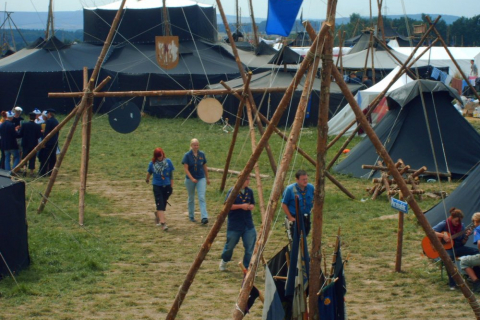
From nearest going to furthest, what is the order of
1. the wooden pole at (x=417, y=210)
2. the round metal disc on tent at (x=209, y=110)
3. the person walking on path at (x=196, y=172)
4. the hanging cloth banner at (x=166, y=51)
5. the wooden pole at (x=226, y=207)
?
the wooden pole at (x=226, y=207) < the wooden pole at (x=417, y=210) < the person walking on path at (x=196, y=172) < the round metal disc on tent at (x=209, y=110) < the hanging cloth banner at (x=166, y=51)

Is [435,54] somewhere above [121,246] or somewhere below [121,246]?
above

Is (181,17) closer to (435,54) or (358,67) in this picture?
(358,67)

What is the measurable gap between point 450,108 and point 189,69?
1354 centimetres

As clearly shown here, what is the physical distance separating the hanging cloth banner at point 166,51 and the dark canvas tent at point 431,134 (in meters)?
4.79

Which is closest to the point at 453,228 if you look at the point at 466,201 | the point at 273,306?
the point at 466,201

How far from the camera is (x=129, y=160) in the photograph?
55.0 ft

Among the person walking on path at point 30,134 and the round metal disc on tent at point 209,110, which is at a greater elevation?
the round metal disc on tent at point 209,110

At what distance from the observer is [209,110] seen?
1130cm

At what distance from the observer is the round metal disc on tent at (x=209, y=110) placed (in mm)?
11242

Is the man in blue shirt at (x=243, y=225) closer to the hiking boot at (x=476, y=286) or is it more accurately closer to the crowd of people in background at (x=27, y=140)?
the hiking boot at (x=476, y=286)

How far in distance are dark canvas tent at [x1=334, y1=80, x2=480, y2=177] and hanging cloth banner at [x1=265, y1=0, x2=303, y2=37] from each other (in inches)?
299

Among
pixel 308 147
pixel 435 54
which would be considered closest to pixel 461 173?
pixel 308 147

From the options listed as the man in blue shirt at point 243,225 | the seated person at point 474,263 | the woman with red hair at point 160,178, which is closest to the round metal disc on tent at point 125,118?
the woman with red hair at point 160,178

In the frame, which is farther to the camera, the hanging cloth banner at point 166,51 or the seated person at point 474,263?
the hanging cloth banner at point 166,51
